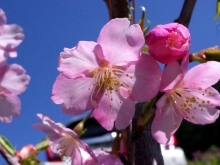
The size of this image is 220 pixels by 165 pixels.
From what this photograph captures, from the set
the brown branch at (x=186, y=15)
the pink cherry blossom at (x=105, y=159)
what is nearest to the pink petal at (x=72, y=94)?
the pink cherry blossom at (x=105, y=159)

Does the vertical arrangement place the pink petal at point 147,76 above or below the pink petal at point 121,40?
below

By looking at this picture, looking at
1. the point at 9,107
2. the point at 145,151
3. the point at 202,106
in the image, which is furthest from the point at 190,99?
the point at 9,107

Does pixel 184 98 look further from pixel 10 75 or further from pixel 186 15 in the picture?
pixel 10 75

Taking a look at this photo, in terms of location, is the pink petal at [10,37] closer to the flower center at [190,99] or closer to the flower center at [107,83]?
the flower center at [107,83]

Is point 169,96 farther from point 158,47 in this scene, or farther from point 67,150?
point 67,150

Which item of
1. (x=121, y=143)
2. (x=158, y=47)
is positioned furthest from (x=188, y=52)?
(x=121, y=143)

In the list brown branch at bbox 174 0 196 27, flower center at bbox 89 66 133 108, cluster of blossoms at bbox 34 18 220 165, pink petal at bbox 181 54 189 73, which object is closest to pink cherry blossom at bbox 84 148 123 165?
cluster of blossoms at bbox 34 18 220 165
